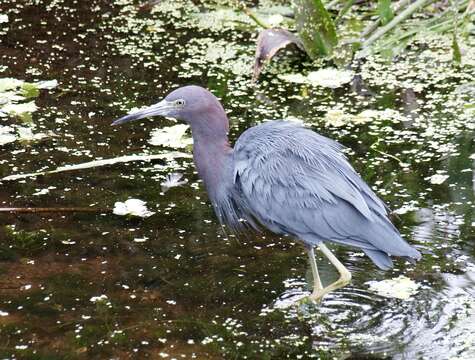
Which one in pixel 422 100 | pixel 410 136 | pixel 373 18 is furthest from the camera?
pixel 373 18

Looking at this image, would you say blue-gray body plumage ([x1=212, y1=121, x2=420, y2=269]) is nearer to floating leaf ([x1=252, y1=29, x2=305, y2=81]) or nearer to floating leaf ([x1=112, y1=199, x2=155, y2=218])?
floating leaf ([x1=112, y1=199, x2=155, y2=218])

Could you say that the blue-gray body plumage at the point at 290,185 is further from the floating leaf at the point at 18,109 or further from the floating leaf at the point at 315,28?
the floating leaf at the point at 315,28

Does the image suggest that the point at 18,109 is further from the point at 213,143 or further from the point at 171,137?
the point at 213,143

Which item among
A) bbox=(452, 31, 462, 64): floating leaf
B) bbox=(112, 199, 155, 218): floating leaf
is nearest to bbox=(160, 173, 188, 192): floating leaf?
bbox=(112, 199, 155, 218): floating leaf

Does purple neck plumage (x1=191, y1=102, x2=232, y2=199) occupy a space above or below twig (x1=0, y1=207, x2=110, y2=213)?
above

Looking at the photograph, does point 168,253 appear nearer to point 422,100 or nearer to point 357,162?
point 357,162

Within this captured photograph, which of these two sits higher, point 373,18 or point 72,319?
point 373,18

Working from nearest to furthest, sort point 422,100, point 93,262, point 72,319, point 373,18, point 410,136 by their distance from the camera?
point 72,319
point 93,262
point 410,136
point 422,100
point 373,18

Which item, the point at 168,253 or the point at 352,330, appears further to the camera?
the point at 168,253

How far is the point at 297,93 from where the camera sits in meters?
5.84

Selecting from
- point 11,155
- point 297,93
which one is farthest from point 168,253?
point 297,93

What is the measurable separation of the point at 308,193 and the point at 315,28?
249 centimetres

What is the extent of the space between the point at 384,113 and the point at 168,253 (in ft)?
6.93

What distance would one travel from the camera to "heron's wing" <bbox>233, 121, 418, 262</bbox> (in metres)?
3.66
